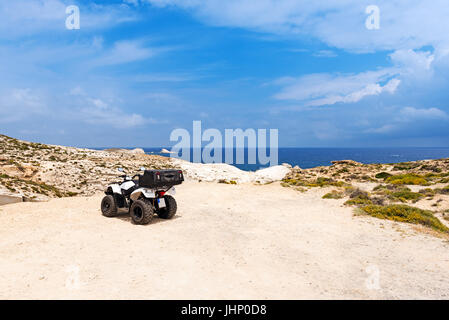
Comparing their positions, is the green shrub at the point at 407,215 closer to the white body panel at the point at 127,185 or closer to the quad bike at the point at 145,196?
the quad bike at the point at 145,196

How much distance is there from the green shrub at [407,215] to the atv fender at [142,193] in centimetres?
972

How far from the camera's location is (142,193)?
35.0 feet

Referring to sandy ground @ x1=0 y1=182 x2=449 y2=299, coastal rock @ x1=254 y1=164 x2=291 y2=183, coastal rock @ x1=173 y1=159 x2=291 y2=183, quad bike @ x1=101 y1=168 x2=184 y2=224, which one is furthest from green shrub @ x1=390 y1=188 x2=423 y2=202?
coastal rock @ x1=254 y1=164 x2=291 y2=183

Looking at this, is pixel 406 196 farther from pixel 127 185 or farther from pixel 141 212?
pixel 127 185

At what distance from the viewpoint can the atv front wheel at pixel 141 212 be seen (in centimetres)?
1022

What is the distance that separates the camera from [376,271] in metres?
6.69

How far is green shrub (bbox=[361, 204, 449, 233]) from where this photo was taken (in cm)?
1091

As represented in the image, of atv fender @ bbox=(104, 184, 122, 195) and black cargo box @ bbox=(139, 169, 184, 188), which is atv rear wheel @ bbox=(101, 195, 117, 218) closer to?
atv fender @ bbox=(104, 184, 122, 195)

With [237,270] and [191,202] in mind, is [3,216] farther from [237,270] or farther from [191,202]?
[237,270]

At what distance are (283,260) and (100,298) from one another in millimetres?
4443

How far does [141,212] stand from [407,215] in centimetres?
1096

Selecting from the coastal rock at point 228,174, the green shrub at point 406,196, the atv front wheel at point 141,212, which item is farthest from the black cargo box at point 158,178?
the coastal rock at point 228,174

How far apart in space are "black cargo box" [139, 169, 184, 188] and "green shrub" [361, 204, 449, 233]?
902cm
